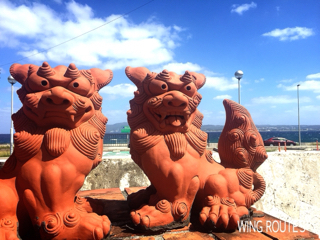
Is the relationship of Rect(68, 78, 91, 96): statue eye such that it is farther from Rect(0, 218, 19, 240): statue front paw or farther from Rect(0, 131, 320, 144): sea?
Rect(0, 131, 320, 144): sea

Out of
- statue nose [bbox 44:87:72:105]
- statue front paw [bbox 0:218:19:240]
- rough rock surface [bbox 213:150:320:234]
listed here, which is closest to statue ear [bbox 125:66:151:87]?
statue nose [bbox 44:87:72:105]

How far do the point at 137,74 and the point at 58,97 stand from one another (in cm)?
87

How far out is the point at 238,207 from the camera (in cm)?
254

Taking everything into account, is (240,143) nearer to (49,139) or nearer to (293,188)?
(49,139)

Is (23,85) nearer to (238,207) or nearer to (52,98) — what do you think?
(52,98)

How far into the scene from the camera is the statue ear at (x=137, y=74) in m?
2.52

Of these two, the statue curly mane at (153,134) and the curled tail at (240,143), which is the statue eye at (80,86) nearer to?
the statue curly mane at (153,134)

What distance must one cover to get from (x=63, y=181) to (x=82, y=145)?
1.10ft

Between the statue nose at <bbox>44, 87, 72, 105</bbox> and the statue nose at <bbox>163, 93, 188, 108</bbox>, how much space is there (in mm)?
884

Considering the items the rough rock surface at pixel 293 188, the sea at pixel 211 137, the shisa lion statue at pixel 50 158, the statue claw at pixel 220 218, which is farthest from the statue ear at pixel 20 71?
the sea at pixel 211 137

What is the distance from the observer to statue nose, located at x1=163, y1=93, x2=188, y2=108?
228cm

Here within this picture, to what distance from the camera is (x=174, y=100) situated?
90.0 inches

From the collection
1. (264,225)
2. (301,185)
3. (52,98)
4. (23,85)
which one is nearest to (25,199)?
(52,98)

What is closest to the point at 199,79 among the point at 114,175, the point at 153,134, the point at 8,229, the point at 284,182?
the point at 153,134
